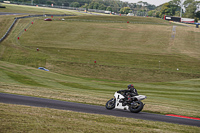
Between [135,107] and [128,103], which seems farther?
[128,103]

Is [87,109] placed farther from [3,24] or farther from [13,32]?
[3,24]

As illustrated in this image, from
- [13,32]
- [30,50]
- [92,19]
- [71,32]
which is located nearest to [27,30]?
[13,32]

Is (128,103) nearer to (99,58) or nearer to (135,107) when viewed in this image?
(135,107)

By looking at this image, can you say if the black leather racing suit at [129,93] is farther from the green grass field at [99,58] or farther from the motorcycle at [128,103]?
the green grass field at [99,58]

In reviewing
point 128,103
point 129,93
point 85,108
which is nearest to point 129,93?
point 129,93

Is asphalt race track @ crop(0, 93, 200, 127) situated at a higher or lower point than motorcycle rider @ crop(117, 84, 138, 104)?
lower

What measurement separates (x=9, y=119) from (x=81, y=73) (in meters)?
40.0

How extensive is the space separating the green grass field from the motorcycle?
12.5ft

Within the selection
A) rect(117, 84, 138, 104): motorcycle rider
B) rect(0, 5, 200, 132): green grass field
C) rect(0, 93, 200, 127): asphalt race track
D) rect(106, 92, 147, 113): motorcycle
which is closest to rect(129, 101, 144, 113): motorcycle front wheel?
rect(106, 92, 147, 113): motorcycle

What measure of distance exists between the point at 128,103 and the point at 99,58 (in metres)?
46.0

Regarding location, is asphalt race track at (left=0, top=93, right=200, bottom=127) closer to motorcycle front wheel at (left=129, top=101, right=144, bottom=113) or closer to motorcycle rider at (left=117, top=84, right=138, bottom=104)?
motorcycle front wheel at (left=129, top=101, right=144, bottom=113)

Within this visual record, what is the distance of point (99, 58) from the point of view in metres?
63.8

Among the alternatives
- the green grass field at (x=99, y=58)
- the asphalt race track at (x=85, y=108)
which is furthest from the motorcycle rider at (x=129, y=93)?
the green grass field at (x=99, y=58)

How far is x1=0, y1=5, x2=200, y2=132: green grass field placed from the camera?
36.1 metres
